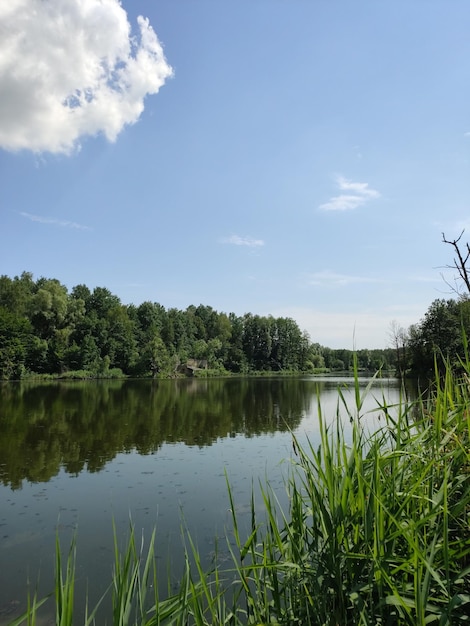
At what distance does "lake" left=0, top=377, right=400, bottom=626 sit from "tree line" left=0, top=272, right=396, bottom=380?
27.8m

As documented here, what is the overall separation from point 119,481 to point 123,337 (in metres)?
61.1

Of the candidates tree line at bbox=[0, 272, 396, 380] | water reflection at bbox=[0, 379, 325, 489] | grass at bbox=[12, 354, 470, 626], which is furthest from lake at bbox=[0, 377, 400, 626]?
tree line at bbox=[0, 272, 396, 380]

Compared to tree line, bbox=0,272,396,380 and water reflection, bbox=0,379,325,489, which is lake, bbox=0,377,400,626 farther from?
tree line, bbox=0,272,396,380

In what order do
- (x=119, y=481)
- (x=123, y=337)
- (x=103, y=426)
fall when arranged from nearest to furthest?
(x=119, y=481) → (x=103, y=426) → (x=123, y=337)

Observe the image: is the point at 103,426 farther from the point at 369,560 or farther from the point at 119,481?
the point at 369,560

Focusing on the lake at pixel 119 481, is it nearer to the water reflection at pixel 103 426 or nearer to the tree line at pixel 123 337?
the water reflection at pixel 103 426

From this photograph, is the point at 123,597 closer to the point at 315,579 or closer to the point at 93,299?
the point at 315,579

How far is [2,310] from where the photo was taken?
173 ft

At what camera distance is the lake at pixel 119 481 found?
6.20 metres

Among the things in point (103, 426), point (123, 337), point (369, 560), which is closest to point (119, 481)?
point (103, 426)

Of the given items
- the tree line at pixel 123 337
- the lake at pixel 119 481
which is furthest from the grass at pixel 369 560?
the tree line at pixel 123 337

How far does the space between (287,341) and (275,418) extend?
3137 inches

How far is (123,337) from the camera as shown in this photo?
69.7 m

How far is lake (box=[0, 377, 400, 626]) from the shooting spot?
20.3 ft
